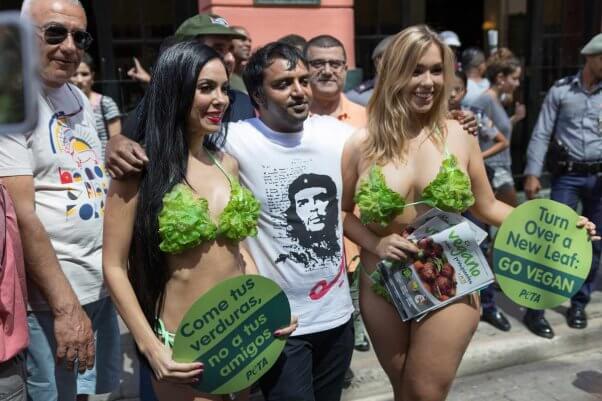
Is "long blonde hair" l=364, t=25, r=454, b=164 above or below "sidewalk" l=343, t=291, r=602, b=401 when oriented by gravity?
above

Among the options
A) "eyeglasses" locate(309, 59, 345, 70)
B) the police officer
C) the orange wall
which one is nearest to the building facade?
the orange wall

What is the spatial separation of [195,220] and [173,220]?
0.20ft

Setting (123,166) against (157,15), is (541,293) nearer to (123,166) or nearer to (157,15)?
(123,166)

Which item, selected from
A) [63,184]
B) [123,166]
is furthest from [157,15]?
[123,166]

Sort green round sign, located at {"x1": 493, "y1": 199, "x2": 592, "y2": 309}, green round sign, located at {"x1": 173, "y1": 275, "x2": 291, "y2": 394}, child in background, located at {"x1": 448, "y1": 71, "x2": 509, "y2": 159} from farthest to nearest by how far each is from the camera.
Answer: child in background, located at {"x1": 448, "y1": 71, "x2": 509, "y2": 159}
green round sign, located at {"x1": 493, "y1": 199, "x2": 592, "y2": 309}
green round sign, located at {"x1": 173, "y1": 275, "x2": 291, "y2": 394}

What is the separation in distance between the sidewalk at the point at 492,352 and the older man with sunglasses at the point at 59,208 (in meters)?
1.36

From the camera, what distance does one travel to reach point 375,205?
221 cm

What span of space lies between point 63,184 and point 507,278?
1704 mm

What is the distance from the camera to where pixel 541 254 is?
240cm

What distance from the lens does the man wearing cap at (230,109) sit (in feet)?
5.67

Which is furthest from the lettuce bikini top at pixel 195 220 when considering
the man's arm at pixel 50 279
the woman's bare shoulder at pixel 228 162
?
the man's arm at pixel 50 279

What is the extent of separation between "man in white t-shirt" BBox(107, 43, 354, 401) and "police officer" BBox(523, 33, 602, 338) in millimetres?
2442

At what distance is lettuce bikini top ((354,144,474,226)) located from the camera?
2166 millimetres

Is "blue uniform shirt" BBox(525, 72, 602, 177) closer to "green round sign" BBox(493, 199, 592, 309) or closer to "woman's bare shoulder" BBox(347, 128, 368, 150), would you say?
"green round sign" BBox(493, 199, 592, 309)
